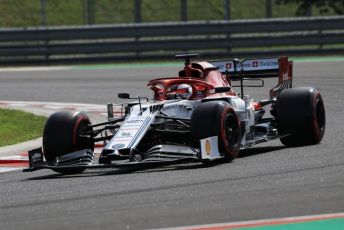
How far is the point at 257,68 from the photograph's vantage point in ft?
44.5

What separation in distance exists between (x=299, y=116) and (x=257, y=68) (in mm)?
1316

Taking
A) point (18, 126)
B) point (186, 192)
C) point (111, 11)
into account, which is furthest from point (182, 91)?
point (111, 11)

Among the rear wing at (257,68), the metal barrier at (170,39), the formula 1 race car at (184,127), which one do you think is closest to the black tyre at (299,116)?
the formula 1 race car at (184,127)

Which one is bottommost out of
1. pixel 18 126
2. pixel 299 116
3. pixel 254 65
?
pixel 18 126

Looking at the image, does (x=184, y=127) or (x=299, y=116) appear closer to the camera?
(x=184, y=127)

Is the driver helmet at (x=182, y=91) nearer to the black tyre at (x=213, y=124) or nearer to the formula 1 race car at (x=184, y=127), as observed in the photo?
the formula 1 race car at (x=184, y=127)

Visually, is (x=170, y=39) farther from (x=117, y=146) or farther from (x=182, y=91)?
(x=117, y=146)

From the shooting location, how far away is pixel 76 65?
28047 mm

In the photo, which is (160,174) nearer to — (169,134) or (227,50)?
(169,134)

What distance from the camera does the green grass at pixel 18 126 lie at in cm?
1458

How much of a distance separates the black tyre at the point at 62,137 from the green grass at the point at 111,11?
21.9 m

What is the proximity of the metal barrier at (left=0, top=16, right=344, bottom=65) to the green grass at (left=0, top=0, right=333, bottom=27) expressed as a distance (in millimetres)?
5087

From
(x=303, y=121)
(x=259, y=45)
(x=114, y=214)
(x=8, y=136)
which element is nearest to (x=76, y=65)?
(x=259, y=45)

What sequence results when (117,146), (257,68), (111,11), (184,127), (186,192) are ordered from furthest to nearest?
(111,11), (257,68), (184,127), (117,146), (186,192)
